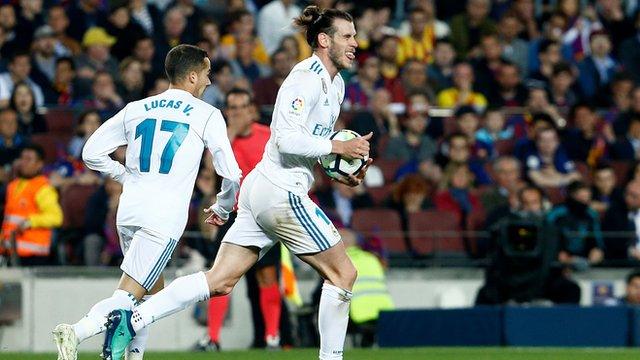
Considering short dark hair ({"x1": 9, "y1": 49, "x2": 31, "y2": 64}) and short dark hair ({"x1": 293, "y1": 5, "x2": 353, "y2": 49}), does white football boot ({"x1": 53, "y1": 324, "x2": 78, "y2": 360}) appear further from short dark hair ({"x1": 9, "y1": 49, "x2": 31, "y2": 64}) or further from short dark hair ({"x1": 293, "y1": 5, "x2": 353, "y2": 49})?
short dark hair ({"x1": 9, "y1": 49, "x2": 31, "y2": 64})

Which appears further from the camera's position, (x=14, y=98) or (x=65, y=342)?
(x=14, y=98)

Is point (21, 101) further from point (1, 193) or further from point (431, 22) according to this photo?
point (431, 22)

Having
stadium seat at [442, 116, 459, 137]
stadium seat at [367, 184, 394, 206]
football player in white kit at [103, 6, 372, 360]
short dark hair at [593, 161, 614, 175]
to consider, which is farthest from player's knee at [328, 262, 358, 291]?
stadium seat at [442, 116, 459, 137]

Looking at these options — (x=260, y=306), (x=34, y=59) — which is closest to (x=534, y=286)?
(x=260, y=306)

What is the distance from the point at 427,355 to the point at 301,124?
3983mm

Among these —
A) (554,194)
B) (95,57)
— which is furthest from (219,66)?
(554,194)

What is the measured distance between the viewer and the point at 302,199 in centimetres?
943

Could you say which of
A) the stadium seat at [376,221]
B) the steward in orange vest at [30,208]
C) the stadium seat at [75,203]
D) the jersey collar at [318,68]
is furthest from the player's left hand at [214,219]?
the stadium seat at [376,221]

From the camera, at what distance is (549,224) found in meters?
15.5

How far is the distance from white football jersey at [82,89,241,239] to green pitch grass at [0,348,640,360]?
308cm

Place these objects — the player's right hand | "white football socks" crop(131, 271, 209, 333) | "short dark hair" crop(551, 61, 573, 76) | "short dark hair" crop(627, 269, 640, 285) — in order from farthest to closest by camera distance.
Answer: "short dark hair" crop(551, 61, 573, 76) → "short dark hair" crop(627, 269, 640, 285) → the player's right hand → "white football socks" crop(131, 271, 209, 333)

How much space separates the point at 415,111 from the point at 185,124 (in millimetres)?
9084

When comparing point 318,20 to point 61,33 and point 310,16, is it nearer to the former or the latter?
point 310,16

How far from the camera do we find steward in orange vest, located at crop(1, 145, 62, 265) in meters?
15.3
